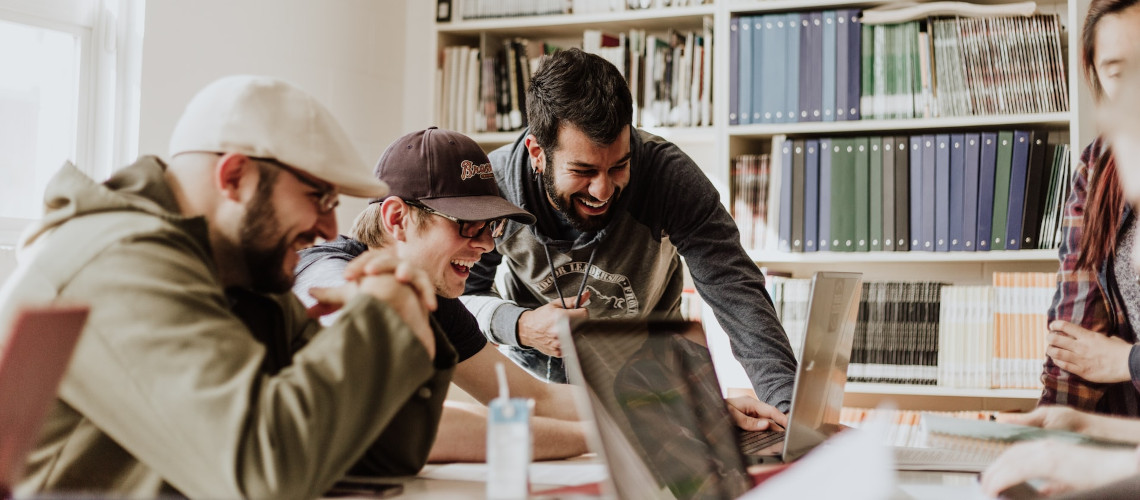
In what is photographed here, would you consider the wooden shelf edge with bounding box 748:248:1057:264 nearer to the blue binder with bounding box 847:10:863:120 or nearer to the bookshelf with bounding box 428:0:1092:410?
the bookshelf with bounding box 428:0:1092:410

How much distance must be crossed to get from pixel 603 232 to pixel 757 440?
0.76 metres

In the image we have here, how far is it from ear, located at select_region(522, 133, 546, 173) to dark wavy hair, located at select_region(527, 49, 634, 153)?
0.06 feet

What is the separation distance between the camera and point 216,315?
0.94 metres

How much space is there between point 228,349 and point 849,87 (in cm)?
236

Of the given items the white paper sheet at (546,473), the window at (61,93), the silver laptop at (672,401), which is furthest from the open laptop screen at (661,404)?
the window at (61,93)

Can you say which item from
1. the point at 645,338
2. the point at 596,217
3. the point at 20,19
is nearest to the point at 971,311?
the point at 596,217

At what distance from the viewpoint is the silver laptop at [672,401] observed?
3.40ft

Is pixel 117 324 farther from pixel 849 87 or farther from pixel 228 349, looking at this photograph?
pixel 849 87

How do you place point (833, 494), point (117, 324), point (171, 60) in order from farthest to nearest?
1. point (171, 60)
2. point (117, 324)
3. point (833, 494)

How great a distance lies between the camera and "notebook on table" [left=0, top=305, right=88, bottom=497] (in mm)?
740

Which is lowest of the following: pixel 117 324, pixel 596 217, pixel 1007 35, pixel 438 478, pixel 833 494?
pixel 438 478

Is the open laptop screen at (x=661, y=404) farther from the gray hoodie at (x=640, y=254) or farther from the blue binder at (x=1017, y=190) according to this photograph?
the blue binder at (x=1017, y=190)

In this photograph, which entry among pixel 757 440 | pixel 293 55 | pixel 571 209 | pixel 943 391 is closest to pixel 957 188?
pixel 943 391

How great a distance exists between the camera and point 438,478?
1275 mm
